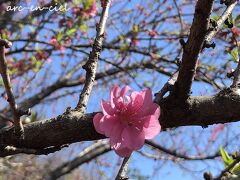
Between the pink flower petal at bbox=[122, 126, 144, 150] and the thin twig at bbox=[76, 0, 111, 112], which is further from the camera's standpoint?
the thin twig at bbox=[76, 0, 111, 112]

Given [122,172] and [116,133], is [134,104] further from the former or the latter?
[122,172]

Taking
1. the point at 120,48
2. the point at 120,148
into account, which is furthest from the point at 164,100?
the point at 120,48

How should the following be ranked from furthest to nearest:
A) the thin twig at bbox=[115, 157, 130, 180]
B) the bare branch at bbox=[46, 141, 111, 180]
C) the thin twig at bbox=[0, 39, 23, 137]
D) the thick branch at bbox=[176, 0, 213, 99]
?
the bare branch at bbox=[46, 141, 111, 180]
the thin twig at bbox=[115, 157, 130, 180]
the thick branch at bbox=[176, 0, 213, 99]
the thin twig at bbox=[0, 39, 23, 137]

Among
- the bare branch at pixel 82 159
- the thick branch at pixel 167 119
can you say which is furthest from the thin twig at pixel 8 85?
the bare branch at pixel 82 159

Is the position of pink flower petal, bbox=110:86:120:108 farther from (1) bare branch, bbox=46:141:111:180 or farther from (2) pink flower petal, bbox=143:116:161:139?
(1) bare branch, bbox=46:141:111:180

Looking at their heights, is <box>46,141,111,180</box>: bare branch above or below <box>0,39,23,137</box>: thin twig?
above

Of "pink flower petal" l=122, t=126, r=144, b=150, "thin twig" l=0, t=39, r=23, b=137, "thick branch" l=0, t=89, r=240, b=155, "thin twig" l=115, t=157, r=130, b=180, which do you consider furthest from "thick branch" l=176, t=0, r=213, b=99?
"thin twig" l=0, t=39, r=23, b=137
